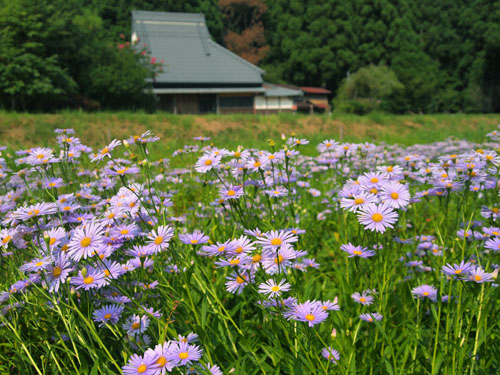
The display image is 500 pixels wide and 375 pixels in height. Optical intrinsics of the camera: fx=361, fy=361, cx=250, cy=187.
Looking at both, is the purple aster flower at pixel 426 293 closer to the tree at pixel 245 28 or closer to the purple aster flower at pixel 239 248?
the purple aster flower at pixel 239 248

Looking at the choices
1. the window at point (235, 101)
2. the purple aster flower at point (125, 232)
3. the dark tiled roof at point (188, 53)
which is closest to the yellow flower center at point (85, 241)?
the purple aster flower at point (125, 232)

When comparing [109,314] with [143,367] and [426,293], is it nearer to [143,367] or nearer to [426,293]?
[143,367]

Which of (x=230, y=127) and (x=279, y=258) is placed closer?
(x=279, y=258)

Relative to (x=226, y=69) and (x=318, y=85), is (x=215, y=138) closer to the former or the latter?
(x=226, y=69)

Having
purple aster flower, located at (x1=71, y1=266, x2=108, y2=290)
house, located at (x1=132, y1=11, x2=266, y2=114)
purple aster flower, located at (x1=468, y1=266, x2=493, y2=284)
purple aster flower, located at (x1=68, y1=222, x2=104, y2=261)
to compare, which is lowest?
purple aster flower, located at (x1=468, y1=266, x2=493, y2=284)

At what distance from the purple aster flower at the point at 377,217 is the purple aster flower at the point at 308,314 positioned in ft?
0.89

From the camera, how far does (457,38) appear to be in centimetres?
3038

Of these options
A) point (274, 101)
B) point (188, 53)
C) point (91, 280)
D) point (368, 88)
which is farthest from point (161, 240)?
point (368, 88)

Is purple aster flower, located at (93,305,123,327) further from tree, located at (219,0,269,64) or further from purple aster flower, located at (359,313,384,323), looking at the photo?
tree, located at (219,0,269,64)

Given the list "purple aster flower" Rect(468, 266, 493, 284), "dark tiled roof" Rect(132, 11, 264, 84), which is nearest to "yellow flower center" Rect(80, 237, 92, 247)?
"purple aster flower" Rect(468, 266, 493, 284)

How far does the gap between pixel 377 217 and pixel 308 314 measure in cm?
33

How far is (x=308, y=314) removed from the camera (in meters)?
0.99

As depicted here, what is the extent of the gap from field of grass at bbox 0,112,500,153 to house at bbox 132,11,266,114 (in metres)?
8.51

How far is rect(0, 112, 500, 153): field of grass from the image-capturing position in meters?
8.77
